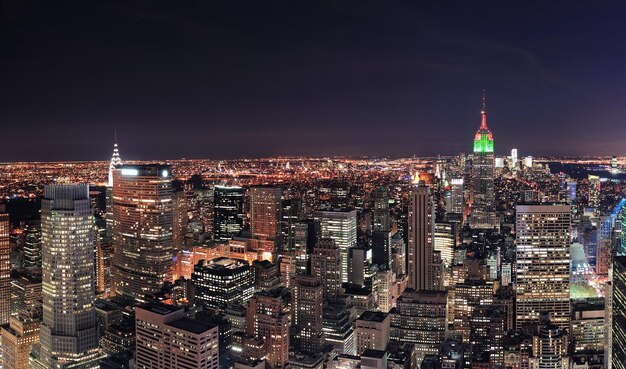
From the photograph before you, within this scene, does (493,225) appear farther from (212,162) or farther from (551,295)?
(212,162)

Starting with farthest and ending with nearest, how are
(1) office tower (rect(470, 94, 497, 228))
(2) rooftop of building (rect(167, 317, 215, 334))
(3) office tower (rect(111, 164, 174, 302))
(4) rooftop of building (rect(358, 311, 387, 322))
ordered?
(1) office tower (rect(470, 94, 497, 228))
(3) office tower (rect(111, 164, 174, 302))
(4) rooftop of building (rect(358, 311, 387, 322))
(2) rooftop of building (rect(167, 317, 215, 334))

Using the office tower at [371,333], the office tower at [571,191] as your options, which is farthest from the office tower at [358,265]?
the office tower at [571,191]

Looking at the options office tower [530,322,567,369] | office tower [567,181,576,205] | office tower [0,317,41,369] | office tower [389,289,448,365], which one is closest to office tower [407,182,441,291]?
office tower [389,289,448,365]

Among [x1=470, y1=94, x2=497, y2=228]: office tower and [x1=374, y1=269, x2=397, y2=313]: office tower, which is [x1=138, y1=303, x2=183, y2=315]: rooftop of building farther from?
[x1=470, y1=94, x2=497, y2=228]: office tower

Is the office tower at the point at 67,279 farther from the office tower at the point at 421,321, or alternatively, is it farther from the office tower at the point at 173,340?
the office tower at the point at 421,321

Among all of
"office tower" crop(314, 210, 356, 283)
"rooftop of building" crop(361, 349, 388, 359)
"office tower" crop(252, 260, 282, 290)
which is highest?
"office tower" crop(314, 210, 356, 283)

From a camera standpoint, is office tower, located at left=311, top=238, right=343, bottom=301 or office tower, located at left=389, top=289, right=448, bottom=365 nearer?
office tower, located at left=389, top=289, right=448, bottom=365

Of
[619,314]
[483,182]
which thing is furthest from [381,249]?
[483,182]

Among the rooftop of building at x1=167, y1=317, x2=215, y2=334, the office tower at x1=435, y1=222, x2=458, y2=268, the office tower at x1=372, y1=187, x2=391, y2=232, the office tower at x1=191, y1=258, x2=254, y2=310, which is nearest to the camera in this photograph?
the rooftop of building at x1=167, y1=317, x2=215, y2=334
